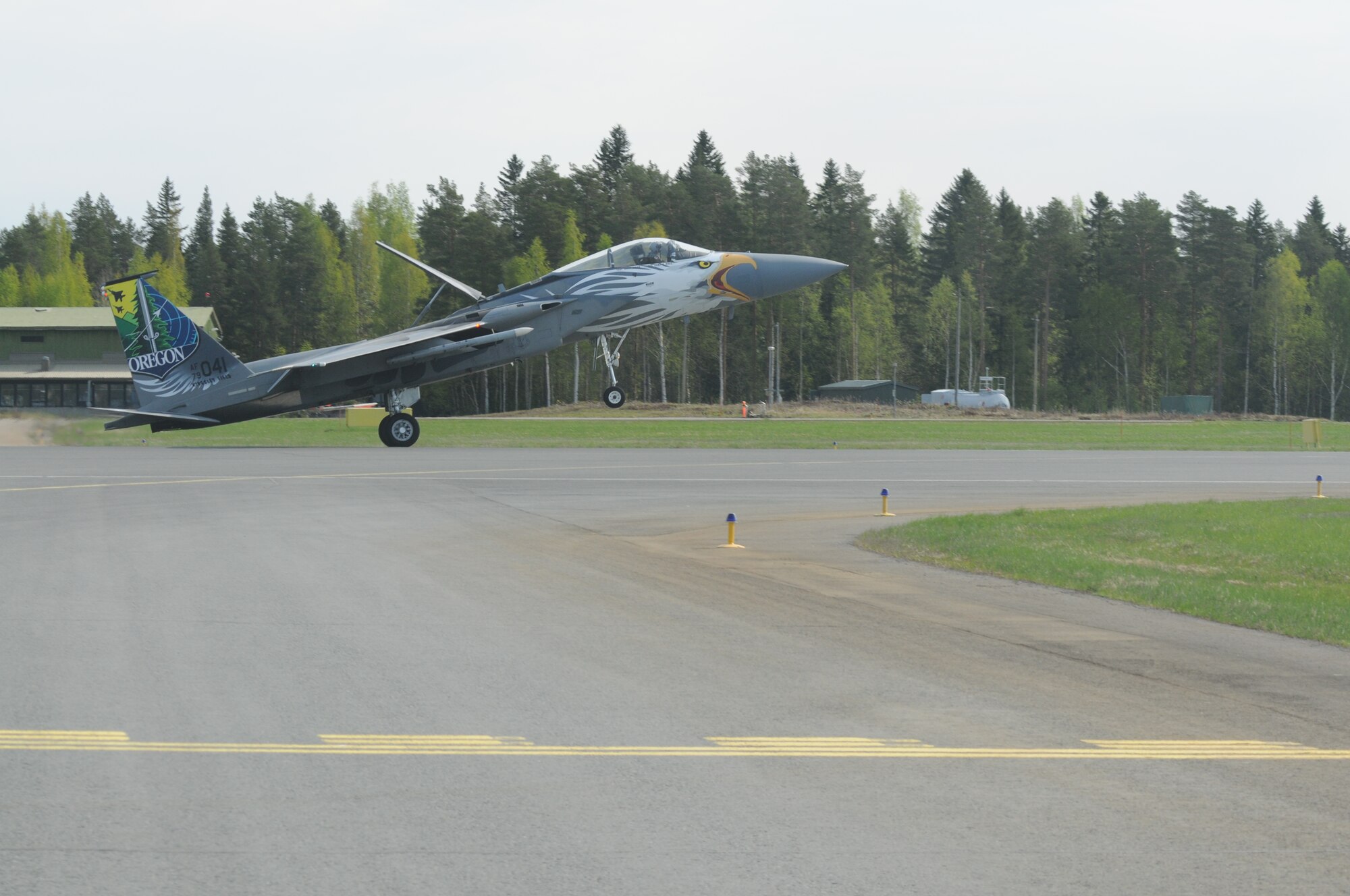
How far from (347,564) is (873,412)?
64.2 meters

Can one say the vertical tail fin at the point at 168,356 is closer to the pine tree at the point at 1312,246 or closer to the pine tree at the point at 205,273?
the pine tree at the point at 205,273

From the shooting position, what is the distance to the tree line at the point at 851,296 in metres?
107

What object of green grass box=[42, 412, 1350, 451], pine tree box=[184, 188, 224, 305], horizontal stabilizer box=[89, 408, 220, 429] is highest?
Answer: pine tree box=[184, 188, 224, 305]

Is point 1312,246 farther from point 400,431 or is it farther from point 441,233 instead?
point 400,431

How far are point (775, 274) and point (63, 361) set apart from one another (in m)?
59.0

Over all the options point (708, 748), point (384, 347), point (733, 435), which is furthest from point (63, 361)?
point (708, 748)

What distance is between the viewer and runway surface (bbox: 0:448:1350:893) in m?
5.30

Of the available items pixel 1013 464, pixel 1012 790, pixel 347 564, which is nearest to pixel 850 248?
pixel 1013 464

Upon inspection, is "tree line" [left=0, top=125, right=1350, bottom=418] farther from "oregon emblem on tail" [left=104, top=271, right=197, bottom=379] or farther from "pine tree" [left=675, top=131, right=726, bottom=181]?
"oregon emblem on tail" [left=104, top=271, right=197, bottom=379]

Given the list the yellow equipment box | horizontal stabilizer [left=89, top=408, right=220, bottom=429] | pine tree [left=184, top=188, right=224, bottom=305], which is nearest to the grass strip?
the yellow equipment box

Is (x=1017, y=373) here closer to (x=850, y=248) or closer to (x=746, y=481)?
(x=850, y=248)

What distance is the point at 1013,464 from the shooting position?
117 ft

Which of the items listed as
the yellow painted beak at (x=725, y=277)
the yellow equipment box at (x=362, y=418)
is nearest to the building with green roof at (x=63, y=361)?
the yellow equipment box at (x=362, y=418)

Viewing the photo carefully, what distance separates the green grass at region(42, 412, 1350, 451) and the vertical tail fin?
27.1 feet
